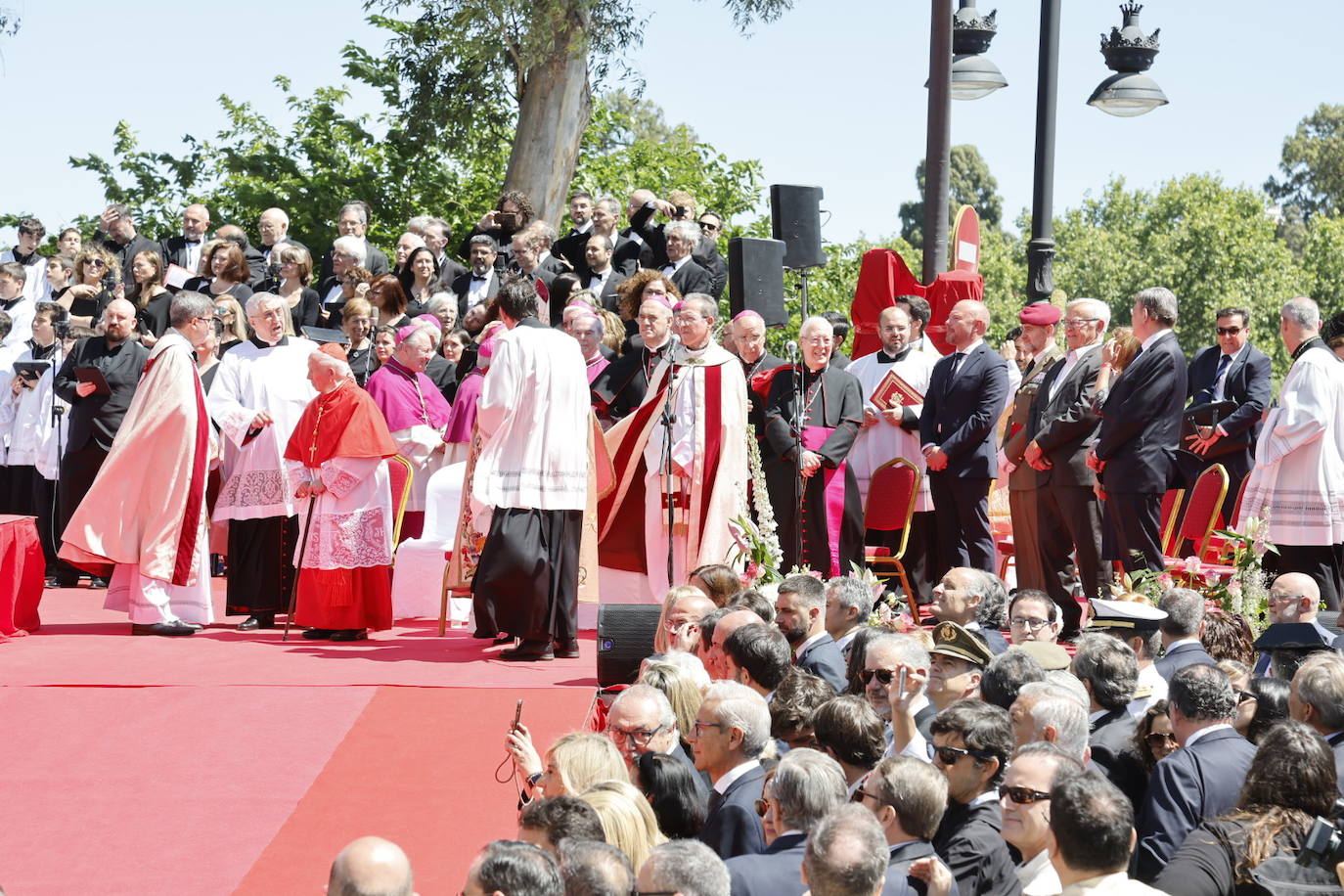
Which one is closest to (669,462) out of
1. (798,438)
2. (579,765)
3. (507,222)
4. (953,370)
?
(798,438)

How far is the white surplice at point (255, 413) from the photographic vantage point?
11039mm

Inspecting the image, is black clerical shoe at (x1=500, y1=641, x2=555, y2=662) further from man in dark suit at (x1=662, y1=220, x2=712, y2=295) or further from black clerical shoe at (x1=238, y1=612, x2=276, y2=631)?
man in dark suit at (x1=662, y1=220, x2=712, y2=295)

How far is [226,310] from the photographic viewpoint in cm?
1199

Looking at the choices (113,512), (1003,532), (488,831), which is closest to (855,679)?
(488,831)

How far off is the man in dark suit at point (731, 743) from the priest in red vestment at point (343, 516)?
5.32m

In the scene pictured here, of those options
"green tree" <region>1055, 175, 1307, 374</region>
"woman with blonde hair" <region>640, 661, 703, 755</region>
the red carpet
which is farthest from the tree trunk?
"green tree" <region>1055, 175, 1307, 374</region>

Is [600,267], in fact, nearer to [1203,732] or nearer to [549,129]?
[549,129]

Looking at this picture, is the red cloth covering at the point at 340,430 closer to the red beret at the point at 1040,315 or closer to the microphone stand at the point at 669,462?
the microphone stand at the point at 669,462

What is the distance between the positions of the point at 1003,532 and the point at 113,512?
21.5 feet

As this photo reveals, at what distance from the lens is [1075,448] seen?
9.90 meters

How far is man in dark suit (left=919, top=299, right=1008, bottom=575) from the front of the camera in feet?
34.8

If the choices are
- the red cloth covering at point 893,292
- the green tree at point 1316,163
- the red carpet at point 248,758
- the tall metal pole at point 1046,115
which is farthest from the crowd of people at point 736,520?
the green tree at point 1316,163

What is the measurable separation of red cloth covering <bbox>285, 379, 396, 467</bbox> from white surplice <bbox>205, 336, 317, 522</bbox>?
54 cm

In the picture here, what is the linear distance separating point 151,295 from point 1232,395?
883 cm
